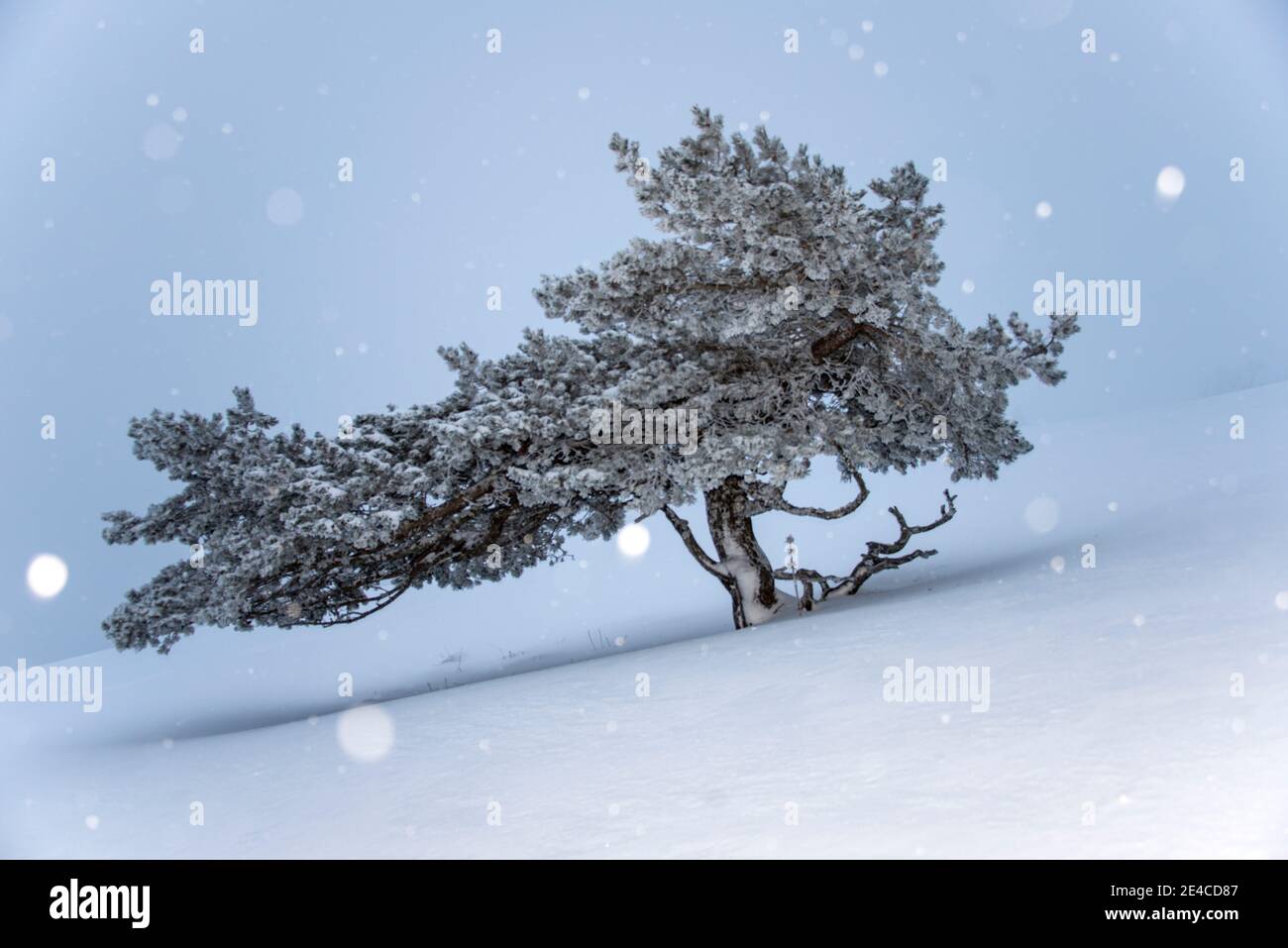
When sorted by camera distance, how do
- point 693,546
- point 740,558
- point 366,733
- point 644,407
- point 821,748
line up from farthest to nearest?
point 693,546
point 740,558
point 644,407
point 366,733
point 821,748

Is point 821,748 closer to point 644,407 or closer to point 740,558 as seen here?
point 644,407

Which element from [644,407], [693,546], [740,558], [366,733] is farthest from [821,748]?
[693,546]

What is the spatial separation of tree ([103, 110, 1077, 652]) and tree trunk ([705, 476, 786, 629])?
656 millimetres

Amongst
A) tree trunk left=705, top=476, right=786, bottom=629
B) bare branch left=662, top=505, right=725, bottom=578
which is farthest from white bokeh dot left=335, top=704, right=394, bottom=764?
tree trunk left=705, top=476, right=786, bottom=629

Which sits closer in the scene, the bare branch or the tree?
the tree

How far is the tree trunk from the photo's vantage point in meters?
13.6

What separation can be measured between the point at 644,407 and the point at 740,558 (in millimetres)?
3629

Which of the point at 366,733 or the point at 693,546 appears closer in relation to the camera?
the point at 366,733

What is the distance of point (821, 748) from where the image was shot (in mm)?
Answer: 5422

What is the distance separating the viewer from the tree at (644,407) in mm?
10430

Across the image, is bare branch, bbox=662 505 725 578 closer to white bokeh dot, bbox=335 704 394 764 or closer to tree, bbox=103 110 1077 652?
tree, bbox=103 110 1077 652

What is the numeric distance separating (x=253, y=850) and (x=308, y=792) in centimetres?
116

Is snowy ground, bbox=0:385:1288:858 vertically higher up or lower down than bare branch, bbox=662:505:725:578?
lower down

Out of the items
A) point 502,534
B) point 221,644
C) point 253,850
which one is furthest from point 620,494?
point 221,644
